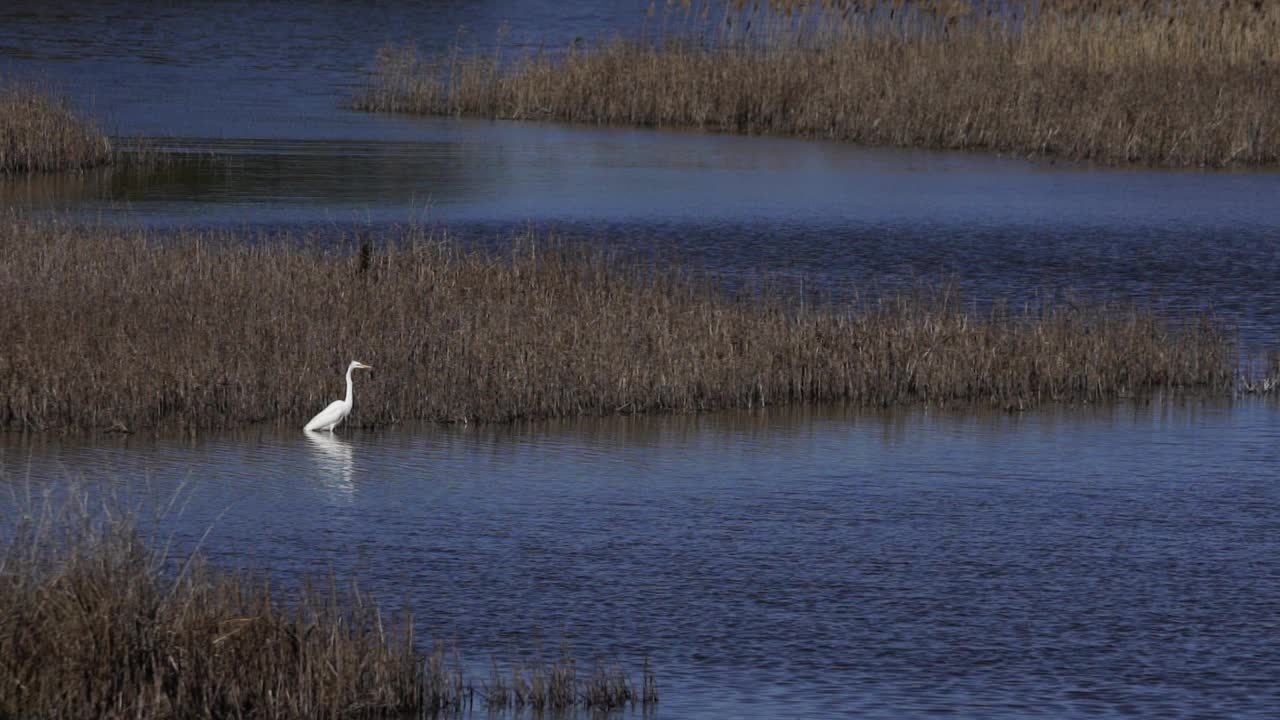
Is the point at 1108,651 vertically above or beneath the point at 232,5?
beneath

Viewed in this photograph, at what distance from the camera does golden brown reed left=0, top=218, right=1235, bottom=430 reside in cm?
1250

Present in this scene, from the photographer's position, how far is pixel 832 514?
34.7ft

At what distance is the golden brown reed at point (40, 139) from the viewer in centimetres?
2444

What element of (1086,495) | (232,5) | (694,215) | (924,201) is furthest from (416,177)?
(232,5)

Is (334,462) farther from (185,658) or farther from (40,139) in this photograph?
(40,139)

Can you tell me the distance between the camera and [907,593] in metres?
9.03

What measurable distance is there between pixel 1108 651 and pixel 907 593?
1092 mm

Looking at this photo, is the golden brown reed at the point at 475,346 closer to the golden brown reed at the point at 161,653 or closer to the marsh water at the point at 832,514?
the marsh water at the point at 832,514

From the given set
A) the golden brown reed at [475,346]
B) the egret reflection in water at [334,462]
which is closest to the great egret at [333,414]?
the egret reflection in water at [334,462]

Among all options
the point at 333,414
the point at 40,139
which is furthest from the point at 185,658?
the point at 40,139

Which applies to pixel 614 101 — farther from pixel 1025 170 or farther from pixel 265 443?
pixel 265 443

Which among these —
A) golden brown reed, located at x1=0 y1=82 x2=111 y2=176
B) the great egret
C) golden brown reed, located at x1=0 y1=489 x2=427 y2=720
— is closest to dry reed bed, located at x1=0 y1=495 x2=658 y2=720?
golden brown reed, located at x1=0 y1=489 x2=427 y2=720

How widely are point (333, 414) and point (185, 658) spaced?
203 inches

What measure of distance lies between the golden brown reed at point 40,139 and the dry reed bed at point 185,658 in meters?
18.1
